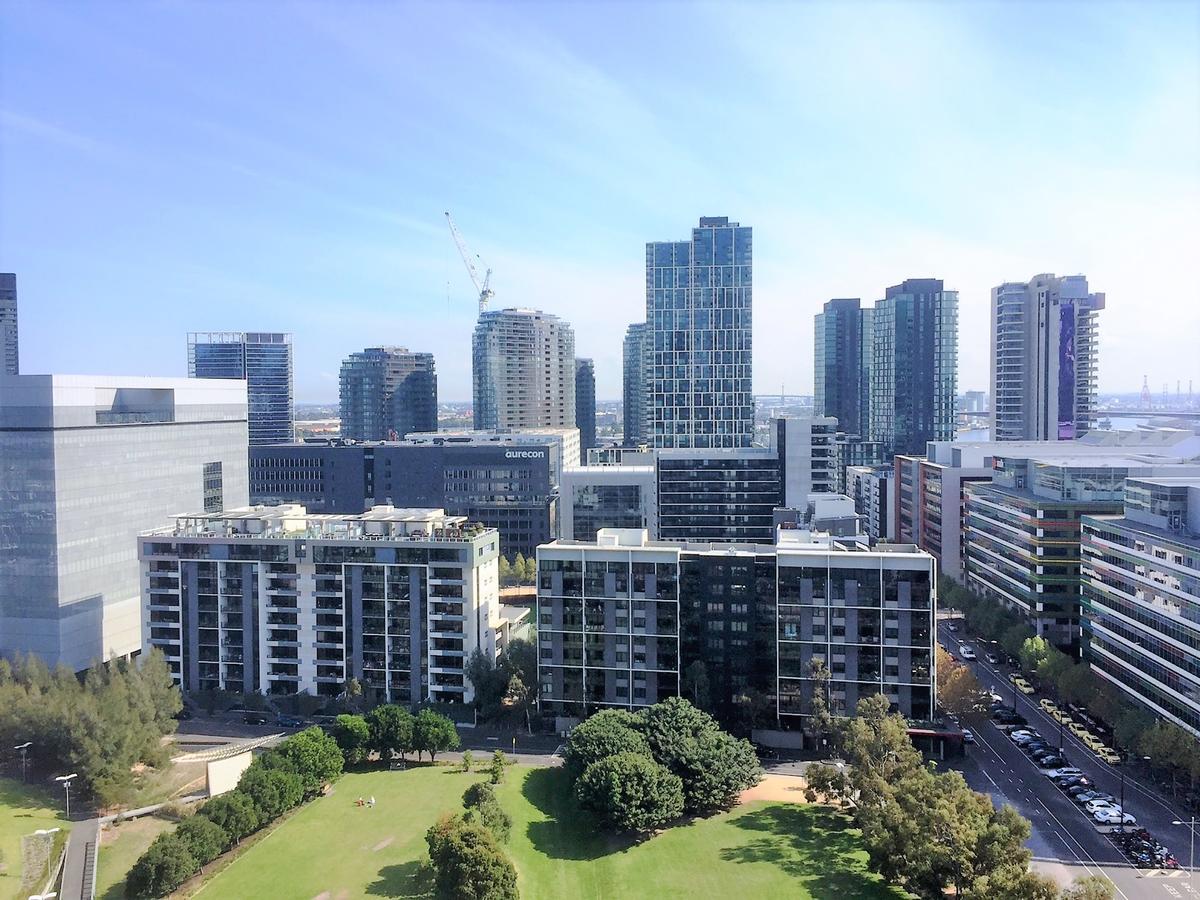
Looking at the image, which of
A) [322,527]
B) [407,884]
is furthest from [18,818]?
[322,527]

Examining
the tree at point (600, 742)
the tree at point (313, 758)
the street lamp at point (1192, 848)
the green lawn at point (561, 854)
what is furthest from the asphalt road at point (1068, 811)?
the tree at point (313, 758)

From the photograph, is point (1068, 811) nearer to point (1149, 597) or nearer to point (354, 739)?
point (1149, 597)

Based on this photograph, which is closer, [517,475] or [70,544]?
[70,544]

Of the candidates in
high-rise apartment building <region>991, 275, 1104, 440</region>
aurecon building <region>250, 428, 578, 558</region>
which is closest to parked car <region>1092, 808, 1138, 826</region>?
aurecon building <region>250, 428, 578, 558</region>

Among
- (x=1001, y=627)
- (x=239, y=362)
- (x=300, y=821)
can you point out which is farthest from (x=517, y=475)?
(x=239, y=362)

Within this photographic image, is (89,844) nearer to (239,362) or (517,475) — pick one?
(517,475)

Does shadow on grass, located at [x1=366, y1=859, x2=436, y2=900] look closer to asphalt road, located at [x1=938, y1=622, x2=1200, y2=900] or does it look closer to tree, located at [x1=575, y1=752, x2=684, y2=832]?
tree, located at [x1=575, y1=752, x2=684, y2=832]

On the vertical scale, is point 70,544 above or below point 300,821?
above
